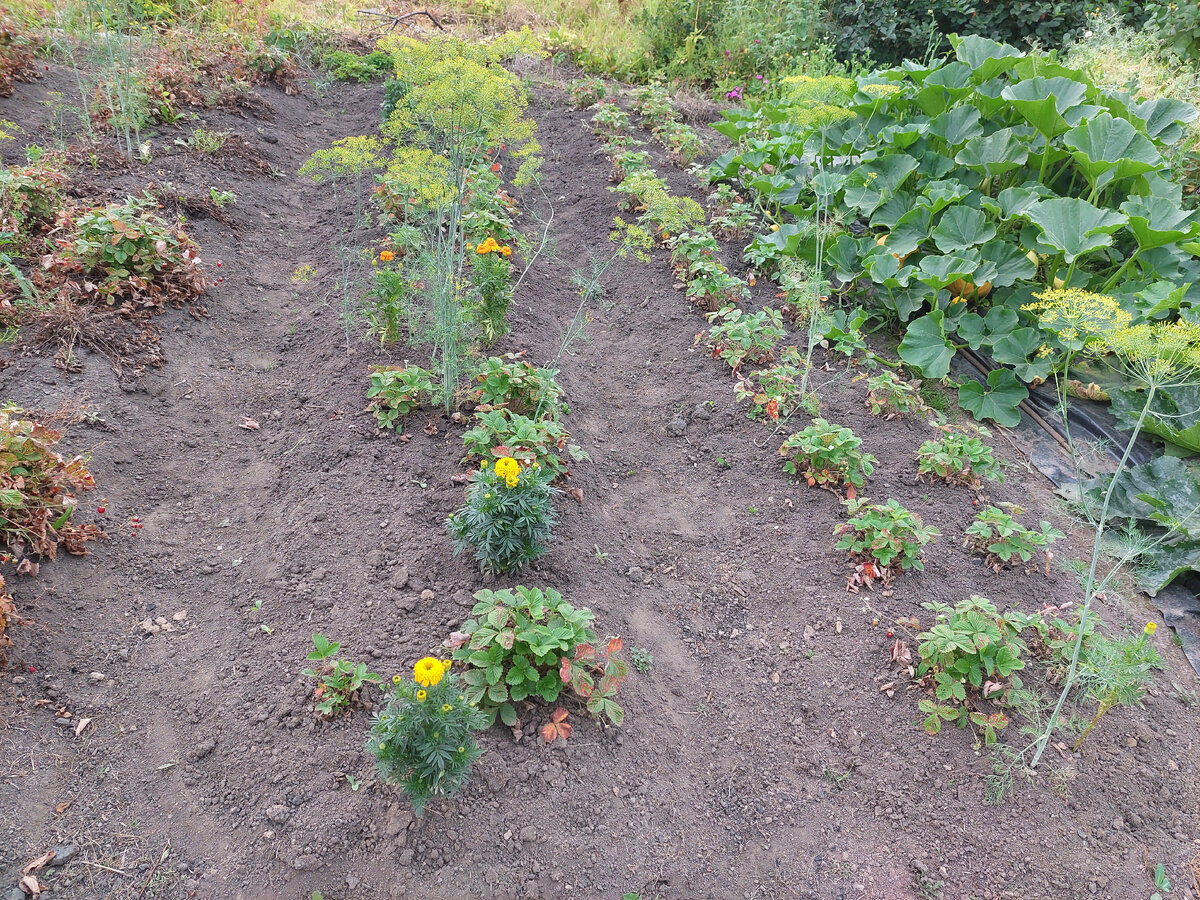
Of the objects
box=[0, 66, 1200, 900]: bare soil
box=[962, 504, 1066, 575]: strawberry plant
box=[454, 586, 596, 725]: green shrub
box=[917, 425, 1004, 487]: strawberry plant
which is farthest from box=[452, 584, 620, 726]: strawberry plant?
box=[917, 425, 1004, 487]: strawberry plant

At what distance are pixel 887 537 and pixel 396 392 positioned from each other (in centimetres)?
228

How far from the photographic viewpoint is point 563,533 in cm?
286

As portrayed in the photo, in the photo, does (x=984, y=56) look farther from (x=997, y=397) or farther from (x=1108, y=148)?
(x=997, y=397)

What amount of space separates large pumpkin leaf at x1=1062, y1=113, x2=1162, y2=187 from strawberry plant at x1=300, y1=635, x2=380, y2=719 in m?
4.50

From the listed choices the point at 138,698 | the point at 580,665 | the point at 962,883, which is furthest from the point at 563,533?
the point at 962,883

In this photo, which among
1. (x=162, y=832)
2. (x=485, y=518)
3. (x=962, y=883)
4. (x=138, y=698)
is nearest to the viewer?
(x=162, y=832)

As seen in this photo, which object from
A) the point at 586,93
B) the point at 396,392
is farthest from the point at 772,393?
the point at 586,93

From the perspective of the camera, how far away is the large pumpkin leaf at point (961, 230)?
394 centimetres

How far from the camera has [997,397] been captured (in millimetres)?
3820

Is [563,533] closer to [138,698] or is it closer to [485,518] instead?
[485,518]

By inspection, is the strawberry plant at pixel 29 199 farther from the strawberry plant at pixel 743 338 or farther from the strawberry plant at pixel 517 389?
the strawberry plant at pixel 743 338

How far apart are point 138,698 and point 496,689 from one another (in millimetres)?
1169

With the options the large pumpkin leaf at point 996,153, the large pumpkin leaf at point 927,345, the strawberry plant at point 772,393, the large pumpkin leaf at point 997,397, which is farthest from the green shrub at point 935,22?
the strawberry plant at point 772,393

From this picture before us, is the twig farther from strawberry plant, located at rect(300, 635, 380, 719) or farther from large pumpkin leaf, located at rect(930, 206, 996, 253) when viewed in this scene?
strawberry plant, located at rect(300, 635, 380, 719)
